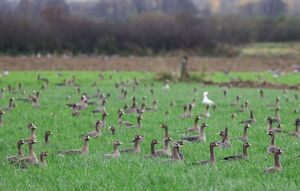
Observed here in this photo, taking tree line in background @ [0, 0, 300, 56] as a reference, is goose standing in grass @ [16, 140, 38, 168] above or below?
below

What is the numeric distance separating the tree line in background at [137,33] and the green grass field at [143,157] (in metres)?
59.1

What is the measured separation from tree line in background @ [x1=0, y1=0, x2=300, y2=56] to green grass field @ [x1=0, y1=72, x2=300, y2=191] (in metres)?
59.1

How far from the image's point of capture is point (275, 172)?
14.2 metres

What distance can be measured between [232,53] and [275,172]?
72.6 meters

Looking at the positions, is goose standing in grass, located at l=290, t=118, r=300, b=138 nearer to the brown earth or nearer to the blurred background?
the brown earth

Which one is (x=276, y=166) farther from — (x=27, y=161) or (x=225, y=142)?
(x=27, y=161)

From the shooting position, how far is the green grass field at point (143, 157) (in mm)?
13211

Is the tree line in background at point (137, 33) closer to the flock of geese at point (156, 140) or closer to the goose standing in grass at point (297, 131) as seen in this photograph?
the flock of geese at point (156, 140)

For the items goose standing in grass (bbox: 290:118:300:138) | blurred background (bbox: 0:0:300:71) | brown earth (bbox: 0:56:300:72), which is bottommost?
goose standing in grass (bbox: 290:118:300:138)

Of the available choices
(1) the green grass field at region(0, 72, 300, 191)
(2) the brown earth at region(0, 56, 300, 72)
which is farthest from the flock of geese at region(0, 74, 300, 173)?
(2) the brown earth at region(0, 56, 300, 72)

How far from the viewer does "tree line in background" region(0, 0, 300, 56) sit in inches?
3551

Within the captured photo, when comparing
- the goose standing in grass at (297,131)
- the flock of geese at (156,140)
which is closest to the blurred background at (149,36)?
the flock of geese at (156,140)

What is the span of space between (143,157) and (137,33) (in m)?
85.6

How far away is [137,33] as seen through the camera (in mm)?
101188
